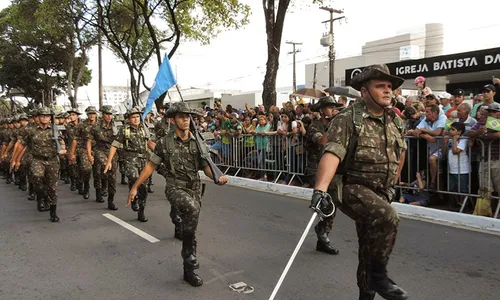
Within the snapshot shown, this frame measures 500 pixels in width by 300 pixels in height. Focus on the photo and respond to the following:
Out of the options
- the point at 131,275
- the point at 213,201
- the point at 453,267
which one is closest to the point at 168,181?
the point at 131,275

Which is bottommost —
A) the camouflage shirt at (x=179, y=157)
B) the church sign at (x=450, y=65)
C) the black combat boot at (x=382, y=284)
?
the black combat boot at (x=382, y=284)

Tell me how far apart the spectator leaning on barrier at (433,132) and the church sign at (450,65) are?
3.42 meters

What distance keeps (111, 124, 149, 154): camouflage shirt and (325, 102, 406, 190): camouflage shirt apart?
5.16m

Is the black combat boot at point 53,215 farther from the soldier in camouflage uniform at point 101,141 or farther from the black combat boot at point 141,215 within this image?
the soldier in camouflage uniform at point 101,141

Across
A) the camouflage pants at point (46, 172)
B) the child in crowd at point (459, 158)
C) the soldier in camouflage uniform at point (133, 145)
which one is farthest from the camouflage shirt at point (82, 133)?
the child in crowd at point (459, 158)

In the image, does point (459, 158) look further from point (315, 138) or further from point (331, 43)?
point (331, 43)

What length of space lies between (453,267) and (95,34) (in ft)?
91.8

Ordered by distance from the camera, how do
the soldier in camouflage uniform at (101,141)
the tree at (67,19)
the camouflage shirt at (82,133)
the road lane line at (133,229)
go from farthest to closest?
the tree at (67,19) → the camouflage shirt at (82,133) → the soldier in camouflage uniform at (101,141) → the road lane line at (133,229)

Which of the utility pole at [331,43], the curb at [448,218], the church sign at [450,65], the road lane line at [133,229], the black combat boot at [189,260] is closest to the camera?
the black combat boot at [189,260]

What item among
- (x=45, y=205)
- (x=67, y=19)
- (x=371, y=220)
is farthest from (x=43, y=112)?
(x=67, y=19)

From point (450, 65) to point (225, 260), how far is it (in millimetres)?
10751

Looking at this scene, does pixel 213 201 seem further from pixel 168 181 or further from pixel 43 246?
pixel 168 181

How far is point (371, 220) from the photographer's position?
9.95 feet

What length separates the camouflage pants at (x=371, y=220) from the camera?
3.01 m
